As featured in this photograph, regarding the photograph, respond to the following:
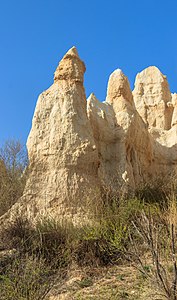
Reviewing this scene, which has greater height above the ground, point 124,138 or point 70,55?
point 70,55

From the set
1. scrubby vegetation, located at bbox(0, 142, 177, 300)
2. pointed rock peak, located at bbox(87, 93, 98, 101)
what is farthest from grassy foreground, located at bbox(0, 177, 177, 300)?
pointed rock peak, located at bbox(87, 93, 98, 101)

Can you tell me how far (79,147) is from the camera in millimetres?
9945

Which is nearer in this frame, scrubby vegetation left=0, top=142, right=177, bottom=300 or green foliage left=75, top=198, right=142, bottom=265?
scrubby vegetation left=0, top=142, right=177, bottom=300

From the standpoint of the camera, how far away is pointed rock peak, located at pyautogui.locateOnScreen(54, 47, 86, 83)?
1116 cm

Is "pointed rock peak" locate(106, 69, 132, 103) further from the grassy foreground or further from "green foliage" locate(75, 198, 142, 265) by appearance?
"green foliage" locate(75, 198, 142, 265)

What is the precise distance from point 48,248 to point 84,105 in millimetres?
4433

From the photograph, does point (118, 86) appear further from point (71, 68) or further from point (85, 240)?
point (85, 240)

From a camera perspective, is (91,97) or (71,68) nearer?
(71,68)

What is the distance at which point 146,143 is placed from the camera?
13.7 m

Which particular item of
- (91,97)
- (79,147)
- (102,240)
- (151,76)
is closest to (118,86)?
(91,97)

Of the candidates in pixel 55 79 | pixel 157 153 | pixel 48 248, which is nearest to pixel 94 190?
pixel 48 248

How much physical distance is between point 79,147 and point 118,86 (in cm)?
478

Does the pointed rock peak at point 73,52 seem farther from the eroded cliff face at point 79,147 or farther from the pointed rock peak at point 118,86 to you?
the pointed rock peak at point 118,86

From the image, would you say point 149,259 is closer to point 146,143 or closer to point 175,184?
point 175,184
